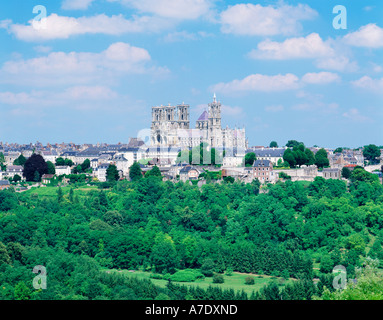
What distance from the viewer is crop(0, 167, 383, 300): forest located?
70.7 ft

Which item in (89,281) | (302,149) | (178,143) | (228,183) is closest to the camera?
(89,281)

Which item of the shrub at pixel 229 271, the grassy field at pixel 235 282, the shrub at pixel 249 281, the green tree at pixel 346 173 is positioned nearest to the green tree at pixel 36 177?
the green tree at pixel 346 173

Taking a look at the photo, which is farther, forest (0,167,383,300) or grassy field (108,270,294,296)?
grassy field (108,270,294,296)

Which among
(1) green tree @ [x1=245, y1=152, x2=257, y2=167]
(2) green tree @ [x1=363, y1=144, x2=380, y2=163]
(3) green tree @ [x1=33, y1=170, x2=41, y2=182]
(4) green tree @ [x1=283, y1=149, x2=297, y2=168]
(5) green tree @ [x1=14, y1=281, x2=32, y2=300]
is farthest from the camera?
(2) green tree @ [x1=363, y1=144, x2=380, y2=163]

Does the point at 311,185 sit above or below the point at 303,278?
above

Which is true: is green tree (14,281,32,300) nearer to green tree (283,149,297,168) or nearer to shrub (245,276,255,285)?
shrub (245,276,255,285)

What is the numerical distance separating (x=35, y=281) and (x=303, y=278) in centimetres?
1012

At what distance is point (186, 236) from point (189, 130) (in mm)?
37338

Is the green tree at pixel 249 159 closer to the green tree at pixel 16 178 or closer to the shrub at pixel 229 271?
the green tree at pixel 16 178

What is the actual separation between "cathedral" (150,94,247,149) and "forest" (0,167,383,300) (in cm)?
2425

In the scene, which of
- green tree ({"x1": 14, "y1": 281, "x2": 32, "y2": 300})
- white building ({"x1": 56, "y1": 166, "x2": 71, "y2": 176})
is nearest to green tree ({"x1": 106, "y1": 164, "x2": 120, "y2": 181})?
white building ({"x1": 56, "y1": 166, "x2": 71, "y2": 176})
